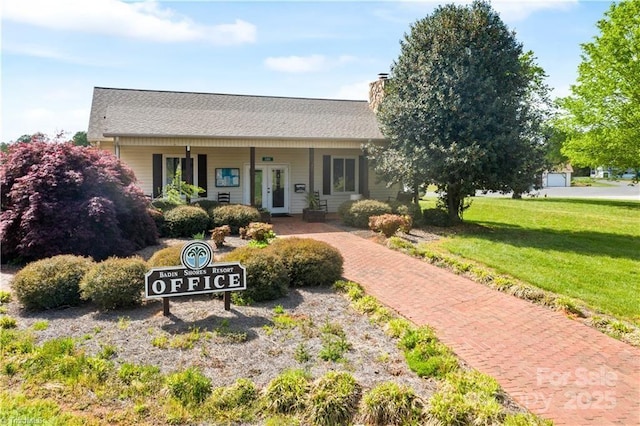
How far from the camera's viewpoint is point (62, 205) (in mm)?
10430

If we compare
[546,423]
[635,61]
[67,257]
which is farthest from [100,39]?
[635,61]

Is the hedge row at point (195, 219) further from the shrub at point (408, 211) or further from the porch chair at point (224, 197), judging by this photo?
→ the shrub at point (408, 211)

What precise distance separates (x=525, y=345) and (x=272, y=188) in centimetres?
1391

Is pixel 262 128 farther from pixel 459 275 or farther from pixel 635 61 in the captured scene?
pixel 635 61

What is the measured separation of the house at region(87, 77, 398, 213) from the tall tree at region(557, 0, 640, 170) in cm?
1240

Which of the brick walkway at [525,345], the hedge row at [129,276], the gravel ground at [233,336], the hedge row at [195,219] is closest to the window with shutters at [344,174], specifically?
the hedge row at [195,219]

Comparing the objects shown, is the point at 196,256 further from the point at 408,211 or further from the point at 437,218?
the point at 437,218

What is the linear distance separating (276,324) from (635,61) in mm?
24698

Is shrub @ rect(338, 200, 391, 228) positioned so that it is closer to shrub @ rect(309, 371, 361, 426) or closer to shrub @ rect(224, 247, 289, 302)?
shrub @ rect(224, 247, 289, 302)

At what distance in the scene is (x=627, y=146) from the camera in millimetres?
24203

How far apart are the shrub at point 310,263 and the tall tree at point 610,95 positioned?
21570 mm

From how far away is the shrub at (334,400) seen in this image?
449 cm

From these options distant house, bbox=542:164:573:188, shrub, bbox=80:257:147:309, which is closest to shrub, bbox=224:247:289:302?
shrub, bbox=80:257:147:309

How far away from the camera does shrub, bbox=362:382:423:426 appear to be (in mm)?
4449
